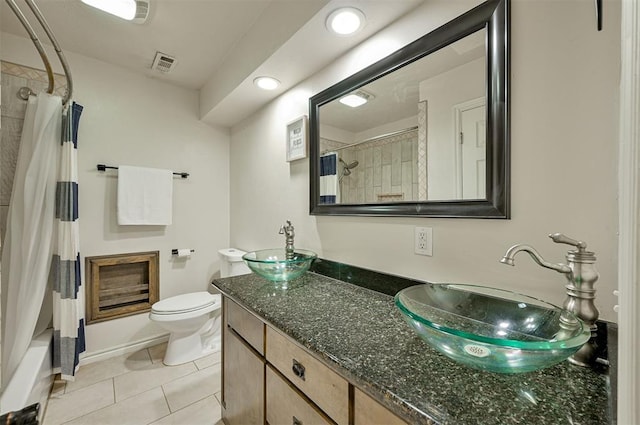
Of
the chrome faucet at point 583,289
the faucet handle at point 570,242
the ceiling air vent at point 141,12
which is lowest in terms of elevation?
the chrome faucet at point 583,289

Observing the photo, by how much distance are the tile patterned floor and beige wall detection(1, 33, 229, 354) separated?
0.30m

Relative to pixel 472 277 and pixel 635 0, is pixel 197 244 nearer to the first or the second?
pixel 472 277

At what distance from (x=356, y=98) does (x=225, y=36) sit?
112 centimetres

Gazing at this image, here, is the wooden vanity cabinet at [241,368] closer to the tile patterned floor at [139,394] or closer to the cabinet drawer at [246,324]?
the cabinet drawer at [246,324]

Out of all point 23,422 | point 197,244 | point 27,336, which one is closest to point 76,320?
point 27,336

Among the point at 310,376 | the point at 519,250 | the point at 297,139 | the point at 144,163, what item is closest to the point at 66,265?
the point at 144,163

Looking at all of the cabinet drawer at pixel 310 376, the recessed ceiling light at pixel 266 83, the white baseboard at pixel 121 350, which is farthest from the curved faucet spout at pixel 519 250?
the white baseboard at pixel 121 350

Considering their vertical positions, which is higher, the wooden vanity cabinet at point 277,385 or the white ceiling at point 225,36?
the white ceiling at point 225,36

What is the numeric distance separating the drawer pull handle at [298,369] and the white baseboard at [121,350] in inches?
81.0

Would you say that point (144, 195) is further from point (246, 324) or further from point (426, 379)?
point (426, 379)

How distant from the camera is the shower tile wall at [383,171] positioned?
1185 mm

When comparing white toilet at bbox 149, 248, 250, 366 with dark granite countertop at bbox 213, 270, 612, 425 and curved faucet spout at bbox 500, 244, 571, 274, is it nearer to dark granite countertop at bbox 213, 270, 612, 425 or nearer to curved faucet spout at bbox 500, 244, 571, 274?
dark granite countertop at bbox 213, 270, 612, 425

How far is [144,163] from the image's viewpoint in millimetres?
2311

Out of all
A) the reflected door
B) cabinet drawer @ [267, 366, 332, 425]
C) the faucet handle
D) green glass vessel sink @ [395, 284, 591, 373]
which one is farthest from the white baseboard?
the faucet handle
